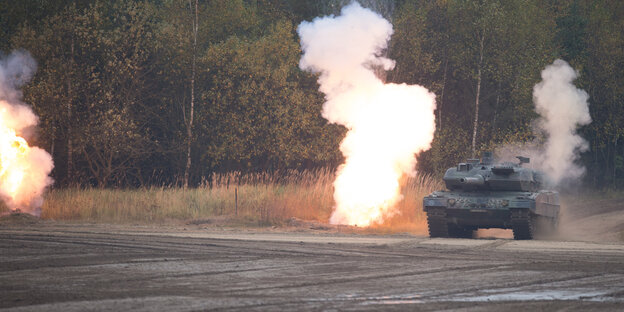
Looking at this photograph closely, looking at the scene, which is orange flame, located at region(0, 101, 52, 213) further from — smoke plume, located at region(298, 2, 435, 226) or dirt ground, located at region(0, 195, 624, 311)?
smoke plume, located at region(298, 2, 435, 226)

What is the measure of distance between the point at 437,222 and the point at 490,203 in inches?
61.0

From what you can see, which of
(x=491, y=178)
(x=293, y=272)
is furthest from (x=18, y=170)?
(x=293, y=272)

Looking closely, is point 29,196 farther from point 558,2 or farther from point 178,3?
point 558,2

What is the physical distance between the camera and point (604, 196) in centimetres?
4762

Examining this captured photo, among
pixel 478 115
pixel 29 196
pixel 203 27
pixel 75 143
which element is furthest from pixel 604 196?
pixel 29 196

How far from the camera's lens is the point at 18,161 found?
29391 mm

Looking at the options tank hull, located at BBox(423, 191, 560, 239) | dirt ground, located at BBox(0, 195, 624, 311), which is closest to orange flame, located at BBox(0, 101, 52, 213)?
dirt ground, located at BBox(0, 195, 624, 311)

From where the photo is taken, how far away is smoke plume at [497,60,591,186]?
143 ft

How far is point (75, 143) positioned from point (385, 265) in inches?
1068

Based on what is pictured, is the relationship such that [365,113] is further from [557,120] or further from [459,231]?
[557,120]

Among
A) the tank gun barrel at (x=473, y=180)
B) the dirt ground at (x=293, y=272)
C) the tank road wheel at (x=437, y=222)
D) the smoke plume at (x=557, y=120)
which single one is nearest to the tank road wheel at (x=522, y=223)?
the dirt ground at (x=293, y=272)

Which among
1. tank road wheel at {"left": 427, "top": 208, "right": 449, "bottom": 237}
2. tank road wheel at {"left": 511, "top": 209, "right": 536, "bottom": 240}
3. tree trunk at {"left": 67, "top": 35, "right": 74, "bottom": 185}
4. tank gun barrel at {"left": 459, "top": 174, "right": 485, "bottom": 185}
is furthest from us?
tree trunk at {"left": 67, "top": 35, "right": 74, "bottom": 185}

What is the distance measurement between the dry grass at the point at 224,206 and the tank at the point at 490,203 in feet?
10.1

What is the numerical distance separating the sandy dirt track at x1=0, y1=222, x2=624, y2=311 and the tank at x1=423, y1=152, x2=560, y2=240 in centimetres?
143
